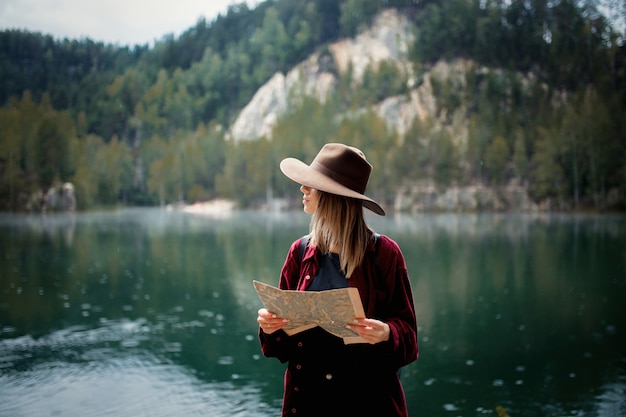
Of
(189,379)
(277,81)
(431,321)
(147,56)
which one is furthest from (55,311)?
(147,56)

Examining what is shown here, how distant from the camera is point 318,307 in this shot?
2.32 m

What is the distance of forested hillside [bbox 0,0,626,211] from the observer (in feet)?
216

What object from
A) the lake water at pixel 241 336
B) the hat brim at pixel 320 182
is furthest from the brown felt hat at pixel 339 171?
the lake water at pixel 241 336

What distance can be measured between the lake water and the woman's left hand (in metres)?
1.48

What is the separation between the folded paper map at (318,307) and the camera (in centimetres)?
224

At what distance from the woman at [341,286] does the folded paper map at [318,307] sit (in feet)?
0.29

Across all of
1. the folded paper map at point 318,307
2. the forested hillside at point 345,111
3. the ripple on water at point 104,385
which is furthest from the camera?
the forested hillside at point 345,111

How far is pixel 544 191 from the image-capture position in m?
65.7

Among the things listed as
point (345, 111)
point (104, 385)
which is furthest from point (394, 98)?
point (104, 385)

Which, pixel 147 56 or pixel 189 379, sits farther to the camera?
pixel 147 56

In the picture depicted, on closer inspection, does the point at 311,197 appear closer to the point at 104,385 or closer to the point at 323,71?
the point at 104,385

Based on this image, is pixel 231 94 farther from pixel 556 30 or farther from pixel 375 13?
pixel 556 30

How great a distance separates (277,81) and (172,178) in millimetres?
34561

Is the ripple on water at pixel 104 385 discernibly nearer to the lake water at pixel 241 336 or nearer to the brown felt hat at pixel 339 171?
the lake water at pixel 241 336
